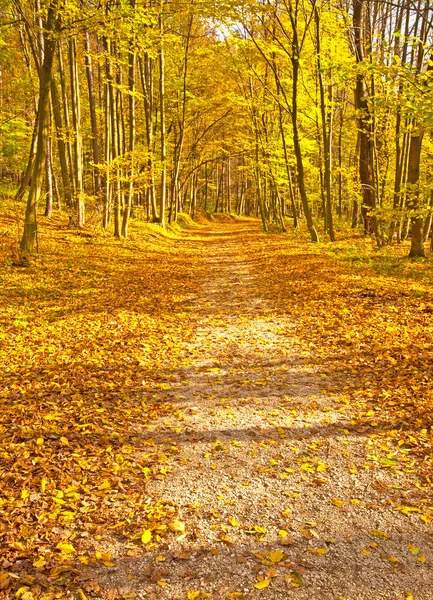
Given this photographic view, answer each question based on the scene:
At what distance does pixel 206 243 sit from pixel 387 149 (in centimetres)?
1049

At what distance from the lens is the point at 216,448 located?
471 cm

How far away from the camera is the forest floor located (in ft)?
10.3

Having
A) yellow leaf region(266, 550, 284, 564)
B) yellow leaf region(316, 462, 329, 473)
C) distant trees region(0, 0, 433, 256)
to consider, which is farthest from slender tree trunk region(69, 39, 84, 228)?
yellow leaf region(266, 550, 284, 564)

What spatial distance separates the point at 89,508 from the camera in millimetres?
3756

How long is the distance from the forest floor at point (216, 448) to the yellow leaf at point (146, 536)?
0.03 feet

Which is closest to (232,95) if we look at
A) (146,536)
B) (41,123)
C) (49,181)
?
(49,181)

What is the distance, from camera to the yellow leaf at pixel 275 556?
126 inches

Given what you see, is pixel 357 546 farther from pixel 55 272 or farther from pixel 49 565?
pixel 55 272

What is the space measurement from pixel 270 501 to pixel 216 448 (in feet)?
3.28

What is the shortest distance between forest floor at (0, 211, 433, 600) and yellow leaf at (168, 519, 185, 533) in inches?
0.9

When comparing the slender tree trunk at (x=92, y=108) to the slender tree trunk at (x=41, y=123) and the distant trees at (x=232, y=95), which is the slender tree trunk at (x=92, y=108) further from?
the slender tree trunk at (x=41, y=123)

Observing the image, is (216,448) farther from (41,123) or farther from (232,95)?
(232,95)

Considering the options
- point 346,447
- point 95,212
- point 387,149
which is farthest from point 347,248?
point 346,447

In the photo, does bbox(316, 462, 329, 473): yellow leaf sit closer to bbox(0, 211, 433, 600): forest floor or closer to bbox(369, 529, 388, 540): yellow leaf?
bbox(0, 211, 433, 600): forest floor
